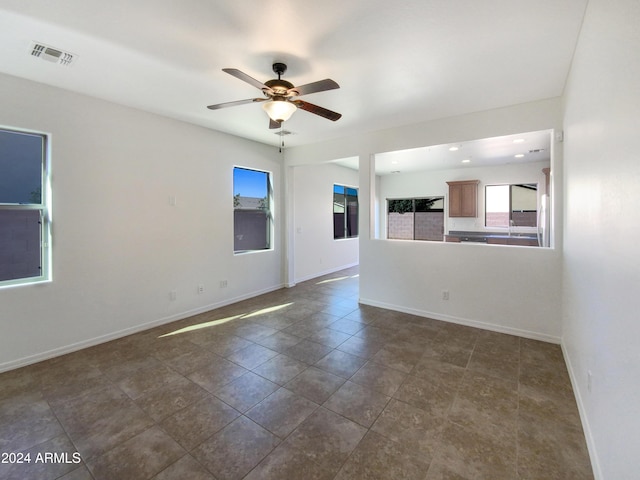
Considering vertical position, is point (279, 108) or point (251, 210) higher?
point (279, 108)

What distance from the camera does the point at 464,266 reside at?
3840 mm

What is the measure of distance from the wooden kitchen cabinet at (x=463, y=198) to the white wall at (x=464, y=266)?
13.1ft

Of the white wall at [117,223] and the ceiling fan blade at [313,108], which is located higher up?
the ceiling fan blade at [313,108]

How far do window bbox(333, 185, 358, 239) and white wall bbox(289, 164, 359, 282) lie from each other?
0.22 meters

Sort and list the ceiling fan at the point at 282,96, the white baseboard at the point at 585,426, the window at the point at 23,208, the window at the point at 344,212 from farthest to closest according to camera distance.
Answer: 1. the window at the point at 344,212
2. the window at the point at 23,208
3. the ceiling fan at the point at 282,96
4. the white baseboard at the point at 585,426

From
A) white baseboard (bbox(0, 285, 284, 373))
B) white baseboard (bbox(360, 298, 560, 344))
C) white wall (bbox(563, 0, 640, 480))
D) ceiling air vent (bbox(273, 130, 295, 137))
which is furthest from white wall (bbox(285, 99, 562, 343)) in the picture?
white baseboard (bbox(0, 285, 284, 373))

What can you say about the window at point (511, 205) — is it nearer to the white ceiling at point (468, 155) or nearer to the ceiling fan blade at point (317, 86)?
the white ceiling at point (468, 155)

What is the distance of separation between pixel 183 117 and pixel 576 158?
436 centimetres

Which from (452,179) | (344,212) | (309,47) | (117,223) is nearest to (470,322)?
Answer: (309,47)

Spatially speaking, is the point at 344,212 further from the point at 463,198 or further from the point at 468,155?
the point at 468,155

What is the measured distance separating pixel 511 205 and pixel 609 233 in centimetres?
640

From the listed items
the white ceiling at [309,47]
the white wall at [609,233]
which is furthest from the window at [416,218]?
the white wall at [609,233]

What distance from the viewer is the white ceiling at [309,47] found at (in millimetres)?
1878

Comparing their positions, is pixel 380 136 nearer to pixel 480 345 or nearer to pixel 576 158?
pixel 576 158
